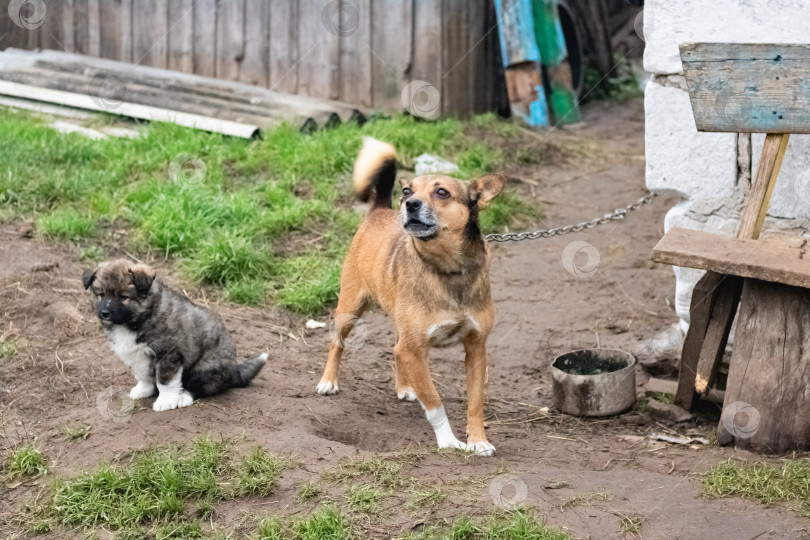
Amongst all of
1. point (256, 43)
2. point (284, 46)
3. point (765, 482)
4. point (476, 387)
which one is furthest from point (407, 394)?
point (256, 43)

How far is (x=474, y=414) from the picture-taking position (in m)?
5.39

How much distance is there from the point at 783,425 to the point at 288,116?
625 centimetres

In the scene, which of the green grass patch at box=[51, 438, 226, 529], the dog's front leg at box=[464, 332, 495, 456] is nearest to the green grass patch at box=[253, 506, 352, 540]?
the green grass patch at box=[51, 438, 226, 529]

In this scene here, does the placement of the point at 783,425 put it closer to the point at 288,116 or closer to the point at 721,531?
the point at 721,531

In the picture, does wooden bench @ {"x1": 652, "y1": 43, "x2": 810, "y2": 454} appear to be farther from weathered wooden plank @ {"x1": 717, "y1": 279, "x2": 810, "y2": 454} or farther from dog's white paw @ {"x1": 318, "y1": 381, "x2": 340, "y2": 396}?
dog's white paw @ {"x1": 318, "y1": 381, "x2": 340, "y2": 396}

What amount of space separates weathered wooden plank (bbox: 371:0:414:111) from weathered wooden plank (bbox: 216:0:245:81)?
1.53 metres

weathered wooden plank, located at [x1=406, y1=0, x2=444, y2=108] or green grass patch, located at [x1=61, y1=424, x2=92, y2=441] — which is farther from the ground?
weathered wooden plank, located at [x1=406, y1=0, x2=444, y2=108]

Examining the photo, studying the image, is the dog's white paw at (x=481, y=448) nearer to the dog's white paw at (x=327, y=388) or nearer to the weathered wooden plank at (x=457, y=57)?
the dog's white paw at (x=327, y=388)

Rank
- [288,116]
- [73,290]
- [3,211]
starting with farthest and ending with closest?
[288,116] → [3,211] → [73,290]

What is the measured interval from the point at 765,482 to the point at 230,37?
813 cm

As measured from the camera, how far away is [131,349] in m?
5.46

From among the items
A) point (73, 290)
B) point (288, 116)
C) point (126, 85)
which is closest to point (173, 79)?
point (126, 85)

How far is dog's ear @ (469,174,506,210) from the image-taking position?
17.0 ft

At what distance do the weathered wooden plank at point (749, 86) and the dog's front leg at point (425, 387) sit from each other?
2.01 metres
